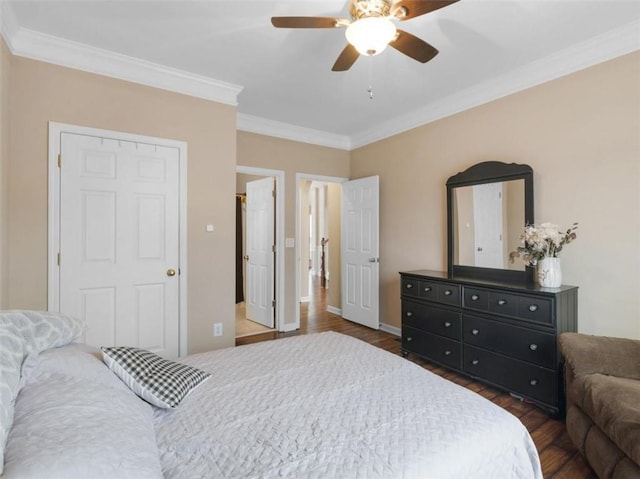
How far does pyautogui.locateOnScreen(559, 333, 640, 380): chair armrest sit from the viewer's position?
5.85ft

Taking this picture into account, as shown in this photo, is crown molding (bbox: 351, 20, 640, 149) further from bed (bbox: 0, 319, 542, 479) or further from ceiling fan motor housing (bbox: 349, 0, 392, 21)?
bed (bbox: 0, 319, 542, 479)

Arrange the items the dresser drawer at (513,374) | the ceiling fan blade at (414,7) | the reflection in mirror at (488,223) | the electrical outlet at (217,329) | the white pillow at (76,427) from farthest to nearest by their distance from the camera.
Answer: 1. the electrical outlet at (217,329)
2. the reflection in mirror at (488,223)
3. the dresser drawer at (513,374)
4. the ceiling fan blade at (414,7)
5. the white pillow at (76,427)

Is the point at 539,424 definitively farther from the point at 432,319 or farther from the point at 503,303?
the point at 432,319

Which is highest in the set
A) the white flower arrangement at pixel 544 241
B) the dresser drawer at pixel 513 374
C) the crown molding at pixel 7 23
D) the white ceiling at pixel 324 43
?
the white ceiling at pixel 324 43

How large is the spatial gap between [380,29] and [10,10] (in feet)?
7.74

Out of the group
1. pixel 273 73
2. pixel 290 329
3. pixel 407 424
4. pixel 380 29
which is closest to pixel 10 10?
pixel 273 73

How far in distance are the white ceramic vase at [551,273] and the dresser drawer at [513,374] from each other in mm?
626

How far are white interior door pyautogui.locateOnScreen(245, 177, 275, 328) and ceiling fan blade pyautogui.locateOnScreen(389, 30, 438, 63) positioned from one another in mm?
2672

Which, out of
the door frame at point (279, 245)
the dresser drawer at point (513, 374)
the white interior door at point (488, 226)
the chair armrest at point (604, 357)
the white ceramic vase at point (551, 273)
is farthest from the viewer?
the door frame at point (279, 245)

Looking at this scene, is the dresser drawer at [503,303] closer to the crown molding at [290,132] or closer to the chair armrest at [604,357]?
the chair armrest at [604,357]

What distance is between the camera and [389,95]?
3.31 meters

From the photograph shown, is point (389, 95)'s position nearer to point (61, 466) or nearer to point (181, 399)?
point (181, 399)

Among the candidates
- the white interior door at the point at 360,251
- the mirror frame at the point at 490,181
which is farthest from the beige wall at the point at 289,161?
the mirror frame at the point at 490,181

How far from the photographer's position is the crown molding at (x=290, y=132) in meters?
3.94
